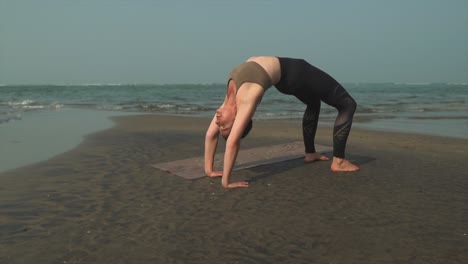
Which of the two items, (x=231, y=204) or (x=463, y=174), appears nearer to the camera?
(x=231, y=204)

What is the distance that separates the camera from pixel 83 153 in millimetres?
5801

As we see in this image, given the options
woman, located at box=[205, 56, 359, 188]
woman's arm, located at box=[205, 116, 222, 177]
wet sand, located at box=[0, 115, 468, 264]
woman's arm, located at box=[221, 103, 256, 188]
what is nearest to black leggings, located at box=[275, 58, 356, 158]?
woman, located at box=[205, 56, 359, 188]

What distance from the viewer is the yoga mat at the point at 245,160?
4609 millimetres

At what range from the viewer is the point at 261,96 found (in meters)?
3.99

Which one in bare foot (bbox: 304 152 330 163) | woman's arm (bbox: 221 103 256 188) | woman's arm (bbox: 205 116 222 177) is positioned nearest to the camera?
woman's arm (bbox: 221 103 256 188)

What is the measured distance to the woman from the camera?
390 centimetres

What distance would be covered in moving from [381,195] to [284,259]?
5.79ft

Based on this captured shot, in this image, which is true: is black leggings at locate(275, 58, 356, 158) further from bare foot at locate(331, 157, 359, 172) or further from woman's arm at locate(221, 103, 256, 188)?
woman's arm at locate(221, 103, 256, 188)

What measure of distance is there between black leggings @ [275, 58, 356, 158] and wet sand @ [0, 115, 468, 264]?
0.52m

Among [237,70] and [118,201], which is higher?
[237,70]

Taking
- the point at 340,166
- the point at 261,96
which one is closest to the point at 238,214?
the point at 261,96

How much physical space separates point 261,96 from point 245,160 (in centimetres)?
150

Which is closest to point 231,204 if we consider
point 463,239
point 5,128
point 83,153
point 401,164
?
point 463,239

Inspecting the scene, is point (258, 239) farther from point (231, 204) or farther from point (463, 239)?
point (463, 239)
